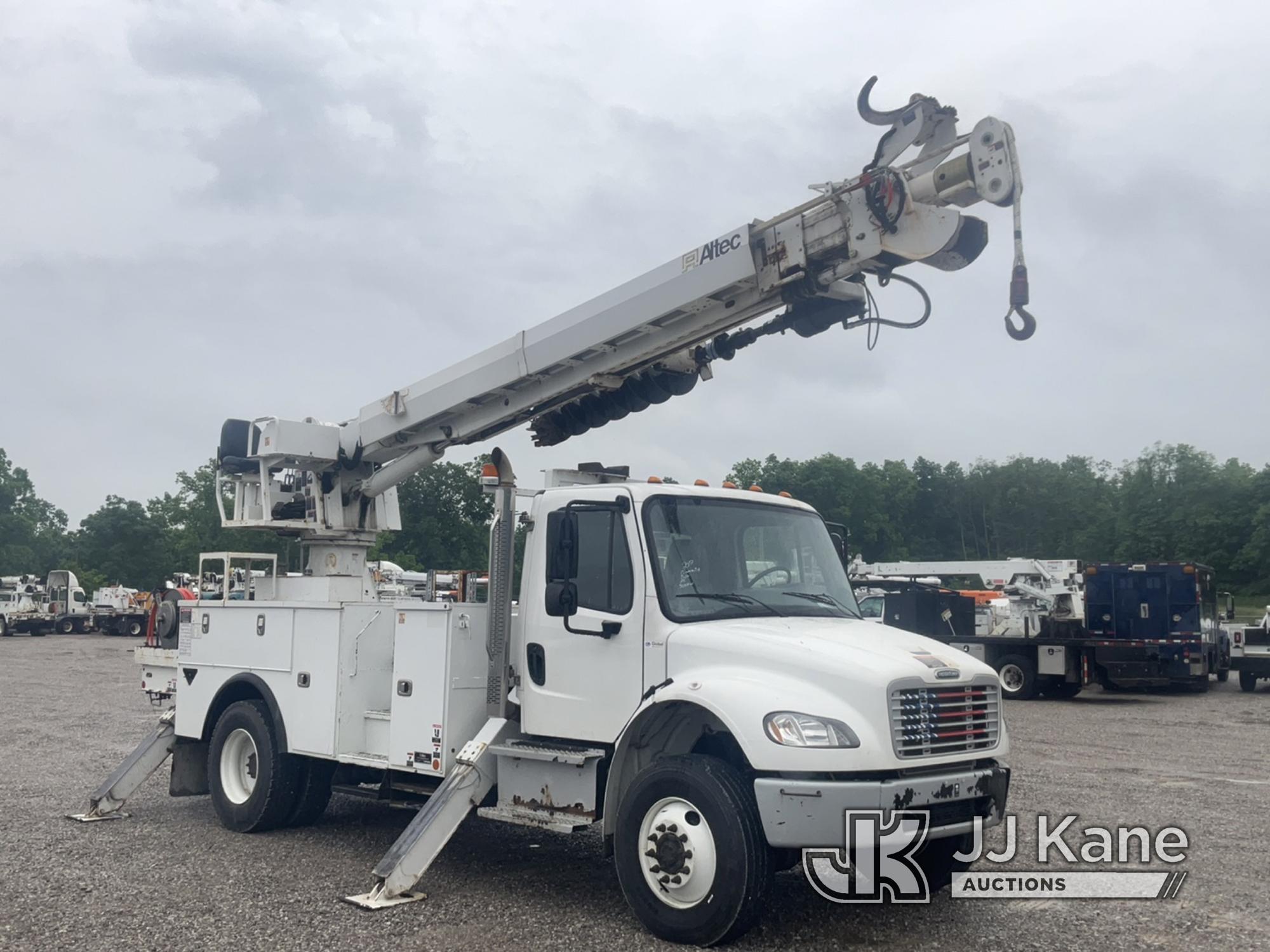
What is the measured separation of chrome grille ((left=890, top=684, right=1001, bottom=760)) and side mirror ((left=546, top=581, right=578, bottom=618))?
202 cm

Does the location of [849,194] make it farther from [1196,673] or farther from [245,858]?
[1196,673]

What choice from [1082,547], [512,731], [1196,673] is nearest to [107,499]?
[1082,547]

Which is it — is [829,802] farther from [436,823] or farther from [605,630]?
[436,823]

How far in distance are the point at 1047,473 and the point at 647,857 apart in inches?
4006

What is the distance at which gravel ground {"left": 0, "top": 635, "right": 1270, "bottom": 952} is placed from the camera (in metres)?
6.26

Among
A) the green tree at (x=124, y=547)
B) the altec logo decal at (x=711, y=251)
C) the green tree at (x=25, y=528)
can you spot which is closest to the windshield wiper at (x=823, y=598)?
the altec logo decal at (x=711, y=251)

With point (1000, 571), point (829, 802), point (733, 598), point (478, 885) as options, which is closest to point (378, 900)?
point (478, 885)

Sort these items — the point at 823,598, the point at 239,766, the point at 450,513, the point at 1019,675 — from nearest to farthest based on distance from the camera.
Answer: the point at 823,598 < the point at 239,766 < the point at 450,513 < the point at 1019,675

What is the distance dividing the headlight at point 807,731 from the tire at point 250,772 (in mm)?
4503

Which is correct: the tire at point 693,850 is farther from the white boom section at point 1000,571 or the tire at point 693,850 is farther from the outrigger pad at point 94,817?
the white boom section at point 1000,571

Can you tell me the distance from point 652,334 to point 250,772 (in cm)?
471

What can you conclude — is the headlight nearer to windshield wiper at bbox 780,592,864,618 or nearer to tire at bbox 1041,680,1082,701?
windshield wiper at bbox 780,592,864,618

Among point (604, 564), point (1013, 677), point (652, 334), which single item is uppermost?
point (652, 334)

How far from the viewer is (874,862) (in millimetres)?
6121
